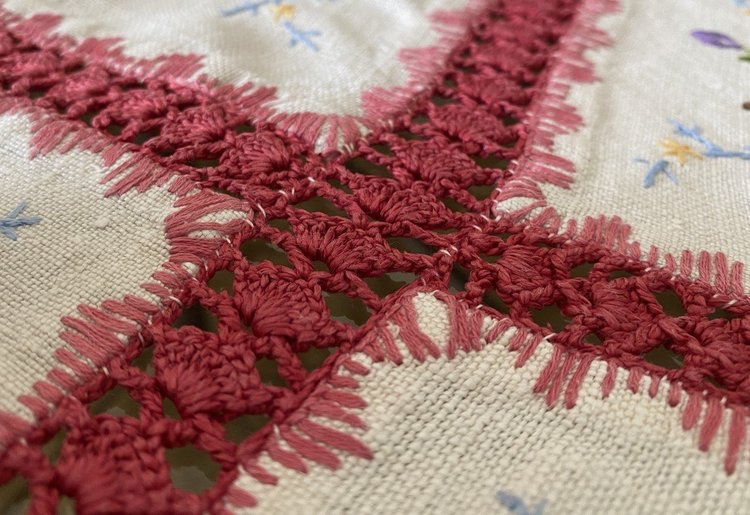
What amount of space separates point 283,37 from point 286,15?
5cm

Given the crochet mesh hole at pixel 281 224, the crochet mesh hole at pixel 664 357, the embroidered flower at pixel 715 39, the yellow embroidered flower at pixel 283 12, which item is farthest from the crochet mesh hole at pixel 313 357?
the embroidered flower at pixel 715 39

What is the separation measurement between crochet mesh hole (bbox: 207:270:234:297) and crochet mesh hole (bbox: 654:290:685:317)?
31 centimetres

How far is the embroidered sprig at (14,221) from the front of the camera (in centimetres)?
44

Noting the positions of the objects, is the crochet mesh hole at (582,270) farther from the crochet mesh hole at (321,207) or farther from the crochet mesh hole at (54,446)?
the crochet mesh hole at (54,446)

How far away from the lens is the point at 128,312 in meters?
0.41

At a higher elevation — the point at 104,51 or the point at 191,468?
the point at 104,51

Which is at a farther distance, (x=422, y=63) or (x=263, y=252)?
(x=422, y=63)

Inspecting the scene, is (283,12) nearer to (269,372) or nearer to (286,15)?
(286,15)

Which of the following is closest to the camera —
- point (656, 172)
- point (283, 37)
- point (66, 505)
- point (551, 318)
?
point (66, 505)

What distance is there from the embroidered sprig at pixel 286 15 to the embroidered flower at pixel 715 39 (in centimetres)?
45

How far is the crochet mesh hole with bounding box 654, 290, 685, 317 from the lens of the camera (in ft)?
1.51

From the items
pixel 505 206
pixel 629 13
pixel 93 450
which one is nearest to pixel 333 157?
pixel 505 206

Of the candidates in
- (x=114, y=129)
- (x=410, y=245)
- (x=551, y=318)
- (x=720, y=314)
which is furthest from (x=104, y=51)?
(x=720, y=314)

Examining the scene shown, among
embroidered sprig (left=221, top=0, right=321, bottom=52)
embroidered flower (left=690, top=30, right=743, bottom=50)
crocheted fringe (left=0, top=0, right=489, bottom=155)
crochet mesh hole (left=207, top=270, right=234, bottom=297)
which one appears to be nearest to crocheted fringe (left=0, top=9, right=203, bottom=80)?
crocheted fringe (left=0, top=0, right=489, bottom=155)
